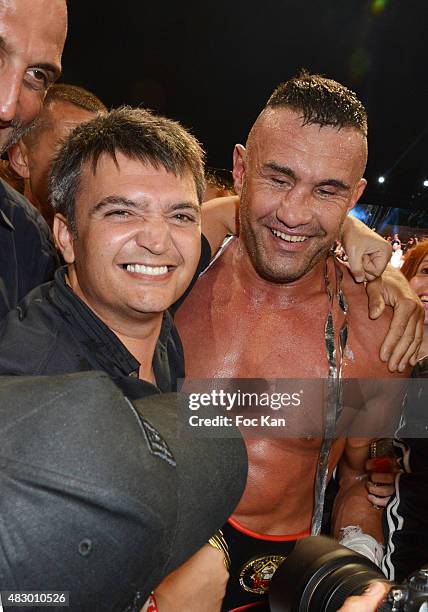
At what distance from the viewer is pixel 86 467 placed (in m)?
0.40

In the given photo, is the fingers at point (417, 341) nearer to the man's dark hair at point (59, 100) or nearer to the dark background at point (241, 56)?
the man's dark hair at point (59, 100)

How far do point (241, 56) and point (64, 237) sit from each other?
376 cm

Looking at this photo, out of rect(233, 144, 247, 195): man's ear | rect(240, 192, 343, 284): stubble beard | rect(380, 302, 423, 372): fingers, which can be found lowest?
rect(380, 302, 423, 372): fingers

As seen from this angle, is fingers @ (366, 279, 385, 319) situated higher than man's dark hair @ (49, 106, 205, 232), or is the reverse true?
man's dark hair @ (49, 106, 205, 232)

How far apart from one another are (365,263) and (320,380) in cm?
29

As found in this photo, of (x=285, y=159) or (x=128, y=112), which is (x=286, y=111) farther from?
(x=128, y=112)

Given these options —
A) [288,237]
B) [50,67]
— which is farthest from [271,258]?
[50,67]

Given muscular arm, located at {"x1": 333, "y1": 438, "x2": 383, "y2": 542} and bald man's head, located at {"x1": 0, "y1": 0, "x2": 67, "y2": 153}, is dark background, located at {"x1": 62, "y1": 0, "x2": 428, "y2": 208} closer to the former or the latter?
bald man's head, located at {"x1": 0, "y1": 0, "x2": 67, "y2": 153}

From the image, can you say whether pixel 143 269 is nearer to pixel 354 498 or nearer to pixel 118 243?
pixel 118 243

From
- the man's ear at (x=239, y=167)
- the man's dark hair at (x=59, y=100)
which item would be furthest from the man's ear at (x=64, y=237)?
the man's dark hair at (x=59, y=100)

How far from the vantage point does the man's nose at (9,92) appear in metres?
0.89

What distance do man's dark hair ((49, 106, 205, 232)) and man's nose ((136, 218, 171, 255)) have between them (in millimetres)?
94

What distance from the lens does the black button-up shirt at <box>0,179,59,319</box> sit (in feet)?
3.43

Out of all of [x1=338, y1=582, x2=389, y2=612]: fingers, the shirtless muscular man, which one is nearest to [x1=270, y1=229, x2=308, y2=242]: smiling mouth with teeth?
the shirtless muscular man
